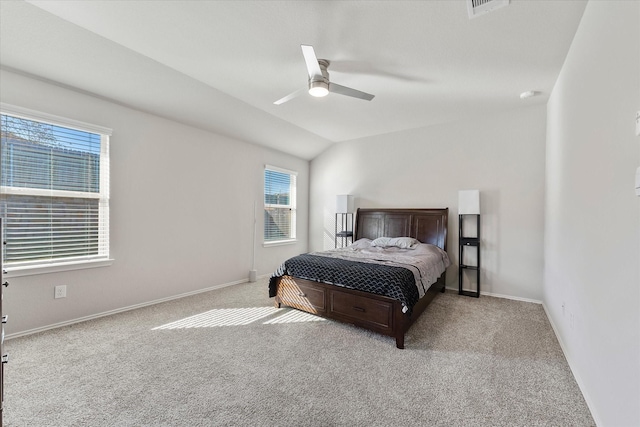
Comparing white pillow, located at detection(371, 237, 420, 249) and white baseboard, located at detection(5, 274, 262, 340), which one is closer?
white baseboard, located at detection(5, 274, 262, 340)

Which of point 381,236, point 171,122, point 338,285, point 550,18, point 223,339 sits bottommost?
point 223,339

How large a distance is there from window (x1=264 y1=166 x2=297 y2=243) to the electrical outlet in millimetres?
2766

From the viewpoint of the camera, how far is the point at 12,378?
191 centimetres

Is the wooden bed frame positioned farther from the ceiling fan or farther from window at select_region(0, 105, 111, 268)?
window at select_region(0, 105, 111, 268)

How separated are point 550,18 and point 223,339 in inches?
145

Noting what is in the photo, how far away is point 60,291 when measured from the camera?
2.74m

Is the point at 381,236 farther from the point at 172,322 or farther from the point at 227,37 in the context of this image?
the point at 227,37

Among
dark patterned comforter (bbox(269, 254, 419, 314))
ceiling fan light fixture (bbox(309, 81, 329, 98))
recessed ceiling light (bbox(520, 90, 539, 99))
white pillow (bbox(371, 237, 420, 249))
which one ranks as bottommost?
dark patterned comforter (bbox(269, 254, 419, 314))

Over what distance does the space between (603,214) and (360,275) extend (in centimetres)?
178

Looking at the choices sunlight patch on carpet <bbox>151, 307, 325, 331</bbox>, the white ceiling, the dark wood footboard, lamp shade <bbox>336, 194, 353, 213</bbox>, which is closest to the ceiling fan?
the white ceiling

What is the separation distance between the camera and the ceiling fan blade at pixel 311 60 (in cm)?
199

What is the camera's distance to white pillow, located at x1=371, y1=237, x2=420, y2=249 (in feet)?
13.2

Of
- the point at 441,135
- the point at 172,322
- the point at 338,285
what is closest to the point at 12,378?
the point at 172,322

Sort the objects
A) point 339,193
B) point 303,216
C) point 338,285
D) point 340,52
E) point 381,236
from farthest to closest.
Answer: point 303,216 → point 339,193 → point 381,236 → point 338,285 → point 340,52
